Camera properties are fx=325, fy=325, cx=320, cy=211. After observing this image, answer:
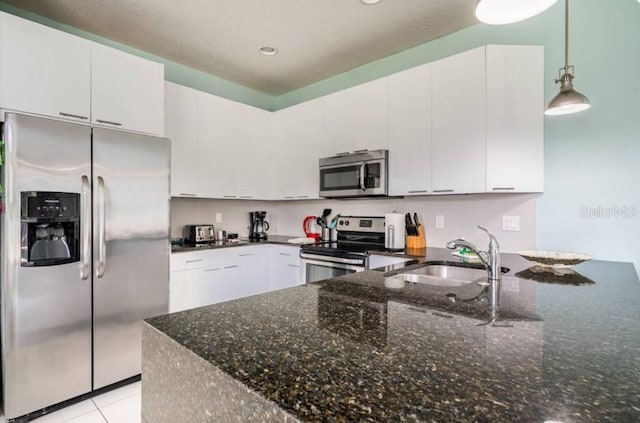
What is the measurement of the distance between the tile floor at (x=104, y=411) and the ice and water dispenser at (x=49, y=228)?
0.90 metres

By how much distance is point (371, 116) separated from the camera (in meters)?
2.92

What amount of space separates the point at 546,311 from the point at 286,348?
0.79 m

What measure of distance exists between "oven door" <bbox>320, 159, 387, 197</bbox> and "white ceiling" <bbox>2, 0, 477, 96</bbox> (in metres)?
1.06

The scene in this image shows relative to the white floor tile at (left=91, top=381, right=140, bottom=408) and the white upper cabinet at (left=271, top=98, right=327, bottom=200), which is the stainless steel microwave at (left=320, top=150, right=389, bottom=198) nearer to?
the white upper cabinet at (left=271, top=98, right=327, bottom=200)

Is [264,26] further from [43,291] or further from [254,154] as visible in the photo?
[43,291]

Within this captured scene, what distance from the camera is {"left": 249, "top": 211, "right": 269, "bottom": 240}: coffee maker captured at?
12.5ft

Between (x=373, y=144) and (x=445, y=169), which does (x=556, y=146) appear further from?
(x=373, y=144)

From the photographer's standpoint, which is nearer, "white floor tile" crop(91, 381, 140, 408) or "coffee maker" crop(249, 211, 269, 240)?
"white floor tile" crop(91, 381, 140, 408)

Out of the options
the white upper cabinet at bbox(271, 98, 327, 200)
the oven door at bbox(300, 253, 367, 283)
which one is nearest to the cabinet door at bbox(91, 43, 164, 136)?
the white upper cabinet at bbox(271, 98, 327, 200)

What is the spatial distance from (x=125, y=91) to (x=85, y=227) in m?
1.03

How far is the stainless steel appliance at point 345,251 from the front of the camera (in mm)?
2650

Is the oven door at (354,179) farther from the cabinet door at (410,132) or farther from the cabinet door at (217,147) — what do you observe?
the cabinet door at (217,147)

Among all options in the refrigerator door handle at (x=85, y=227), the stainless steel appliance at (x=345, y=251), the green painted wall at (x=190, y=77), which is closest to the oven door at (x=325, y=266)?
the stainless steel appliance at (x=345, y=251)

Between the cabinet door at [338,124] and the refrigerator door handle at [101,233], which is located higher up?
the cabinet door at [338,124]
